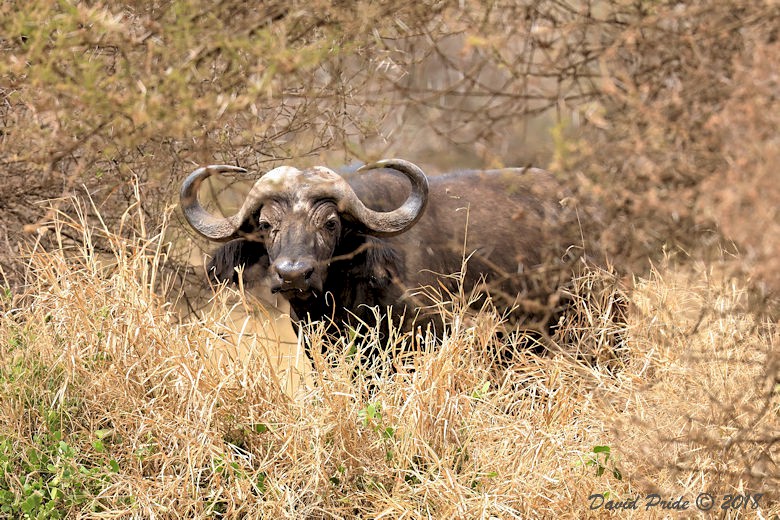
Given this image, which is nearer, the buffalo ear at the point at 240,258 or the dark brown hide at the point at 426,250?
the dark brown hide at the point at 426,250

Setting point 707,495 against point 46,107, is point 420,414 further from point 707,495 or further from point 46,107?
point 46,107

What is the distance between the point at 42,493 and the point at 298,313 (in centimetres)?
186

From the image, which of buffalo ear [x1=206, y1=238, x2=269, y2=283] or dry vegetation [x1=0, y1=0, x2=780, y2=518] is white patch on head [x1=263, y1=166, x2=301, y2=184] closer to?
dry vegetation [x1=0, y1=0, x2=780, y2=518]

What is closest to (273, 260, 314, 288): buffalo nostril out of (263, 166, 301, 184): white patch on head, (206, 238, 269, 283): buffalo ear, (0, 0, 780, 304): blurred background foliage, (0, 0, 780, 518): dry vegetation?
(0, 0, 780, 518): dry vegetation

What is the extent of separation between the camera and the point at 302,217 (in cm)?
547

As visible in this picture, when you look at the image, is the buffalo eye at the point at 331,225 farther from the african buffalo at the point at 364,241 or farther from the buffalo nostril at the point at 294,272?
the buffalo nostril at the point at 294,272

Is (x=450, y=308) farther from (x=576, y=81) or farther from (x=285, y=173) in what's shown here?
(x=576, y=81)

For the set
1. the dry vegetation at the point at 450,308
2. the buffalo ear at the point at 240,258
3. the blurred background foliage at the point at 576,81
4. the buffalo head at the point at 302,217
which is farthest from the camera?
the buffalo ear at the point at 240,258

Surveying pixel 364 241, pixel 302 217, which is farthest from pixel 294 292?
pixel 364 241

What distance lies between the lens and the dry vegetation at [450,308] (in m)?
3.14

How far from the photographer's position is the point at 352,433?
14.2 ft

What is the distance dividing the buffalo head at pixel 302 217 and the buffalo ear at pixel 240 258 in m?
0.05

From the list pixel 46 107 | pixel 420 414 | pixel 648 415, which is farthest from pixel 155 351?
pixel 648 415

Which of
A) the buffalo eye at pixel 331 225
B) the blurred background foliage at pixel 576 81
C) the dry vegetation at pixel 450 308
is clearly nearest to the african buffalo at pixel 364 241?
the buffalo eye at pixel 331 225
